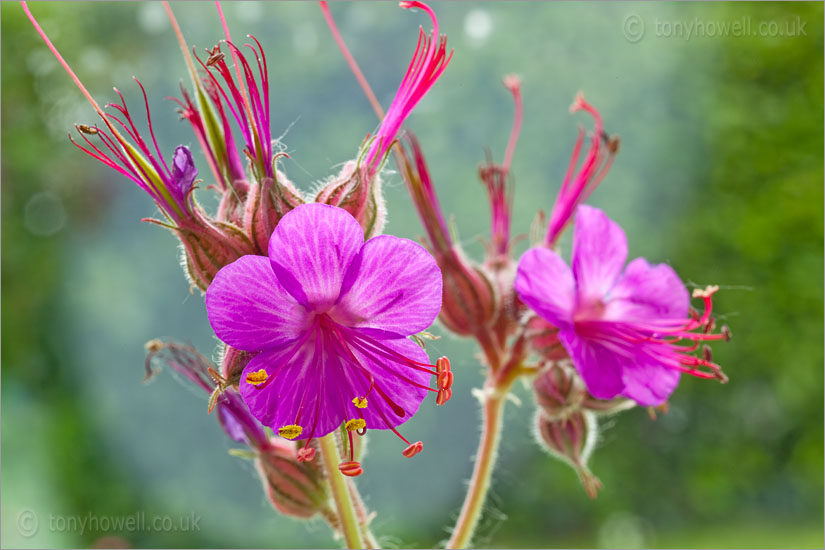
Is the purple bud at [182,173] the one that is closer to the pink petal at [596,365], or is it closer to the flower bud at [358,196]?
the flower bud at [358,196]

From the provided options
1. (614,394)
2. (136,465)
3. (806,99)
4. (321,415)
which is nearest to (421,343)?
(321,415)

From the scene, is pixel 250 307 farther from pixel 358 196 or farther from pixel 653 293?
pixel 653 293

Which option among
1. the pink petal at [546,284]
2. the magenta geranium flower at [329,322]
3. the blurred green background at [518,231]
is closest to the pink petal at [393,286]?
the magenta geranium flower at [329,322]

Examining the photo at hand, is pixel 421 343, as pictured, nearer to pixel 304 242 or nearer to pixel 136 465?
pixel 304 242

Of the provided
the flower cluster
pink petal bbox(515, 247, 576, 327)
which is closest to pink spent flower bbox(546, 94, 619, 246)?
the flower cluster

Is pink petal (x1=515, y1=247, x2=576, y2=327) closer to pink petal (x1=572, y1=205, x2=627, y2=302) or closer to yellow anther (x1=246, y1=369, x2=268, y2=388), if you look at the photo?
pink petal (x1=572, y1=205, x2=627, y2=302)
